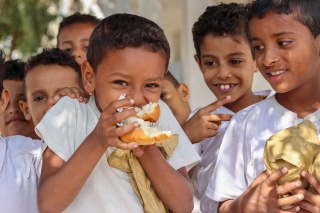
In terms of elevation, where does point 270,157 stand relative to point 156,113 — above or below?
below

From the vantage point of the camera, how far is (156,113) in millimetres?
2693

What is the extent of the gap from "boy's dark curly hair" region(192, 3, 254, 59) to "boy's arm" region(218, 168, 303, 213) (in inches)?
55.5

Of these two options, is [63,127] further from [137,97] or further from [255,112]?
[255,112]

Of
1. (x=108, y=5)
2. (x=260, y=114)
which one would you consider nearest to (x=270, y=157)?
(x=260, y=114)

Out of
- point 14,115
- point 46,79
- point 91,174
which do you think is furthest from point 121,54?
point 14,115

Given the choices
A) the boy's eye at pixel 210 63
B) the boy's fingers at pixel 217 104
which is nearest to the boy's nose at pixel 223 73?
the boy's eye at pixel 210 63

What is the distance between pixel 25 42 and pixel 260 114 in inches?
363

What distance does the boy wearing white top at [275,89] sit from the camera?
121 inches

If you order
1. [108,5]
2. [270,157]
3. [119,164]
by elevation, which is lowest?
[270,157]

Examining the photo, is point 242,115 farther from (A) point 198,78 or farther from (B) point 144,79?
(A) point 198,78

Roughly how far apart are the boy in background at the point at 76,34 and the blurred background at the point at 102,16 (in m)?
3.29

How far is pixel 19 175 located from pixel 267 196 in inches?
46.4

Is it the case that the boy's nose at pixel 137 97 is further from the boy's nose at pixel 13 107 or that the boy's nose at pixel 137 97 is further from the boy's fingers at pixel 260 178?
the boy's nose at pixel 13 107

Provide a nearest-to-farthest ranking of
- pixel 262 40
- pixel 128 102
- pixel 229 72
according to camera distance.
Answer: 1. pixel 128 102
2. pixel 262 40
3. pixel 229 72
